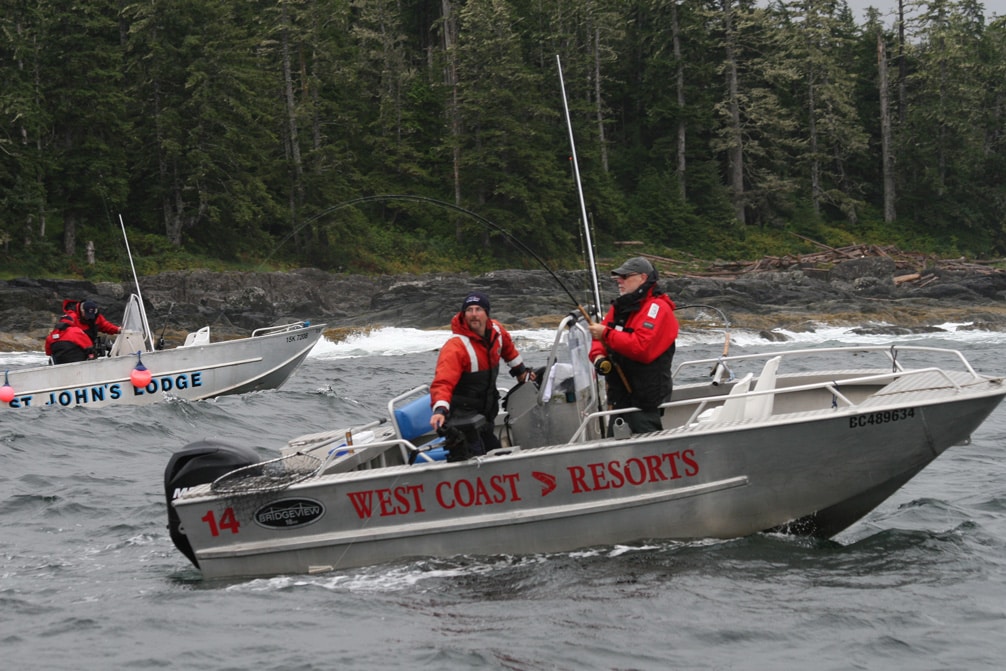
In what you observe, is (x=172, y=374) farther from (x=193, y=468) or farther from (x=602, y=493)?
(x=602, y=493)

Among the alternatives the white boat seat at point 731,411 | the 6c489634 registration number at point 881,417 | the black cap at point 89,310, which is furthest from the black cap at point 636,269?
the black cap at point 89,310

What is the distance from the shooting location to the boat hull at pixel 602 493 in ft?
25.3

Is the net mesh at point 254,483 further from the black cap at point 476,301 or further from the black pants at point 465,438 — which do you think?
the black cap at point 476,301

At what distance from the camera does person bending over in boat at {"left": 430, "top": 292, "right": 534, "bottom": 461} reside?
806 centimetres

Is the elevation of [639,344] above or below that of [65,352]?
above

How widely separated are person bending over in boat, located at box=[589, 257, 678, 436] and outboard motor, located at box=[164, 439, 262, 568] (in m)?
2.78

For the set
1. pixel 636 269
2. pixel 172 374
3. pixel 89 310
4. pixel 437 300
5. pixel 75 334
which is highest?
pixel 636 269

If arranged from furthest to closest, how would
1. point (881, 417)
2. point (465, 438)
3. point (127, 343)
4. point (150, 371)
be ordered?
point (127, 343) < point (150, 371) < point (465, 438) < point (881, 417)

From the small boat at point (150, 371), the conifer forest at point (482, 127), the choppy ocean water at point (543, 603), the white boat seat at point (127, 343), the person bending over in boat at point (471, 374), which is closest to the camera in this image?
the choppy ocean water at point (543, 603)

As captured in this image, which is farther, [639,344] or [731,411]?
[731,411]

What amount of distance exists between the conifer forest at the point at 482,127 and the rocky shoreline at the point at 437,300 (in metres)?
3.52

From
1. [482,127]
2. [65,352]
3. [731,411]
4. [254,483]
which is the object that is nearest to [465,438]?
[254,483]

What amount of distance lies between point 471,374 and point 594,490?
1.26 meters

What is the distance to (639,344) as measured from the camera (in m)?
7.95
